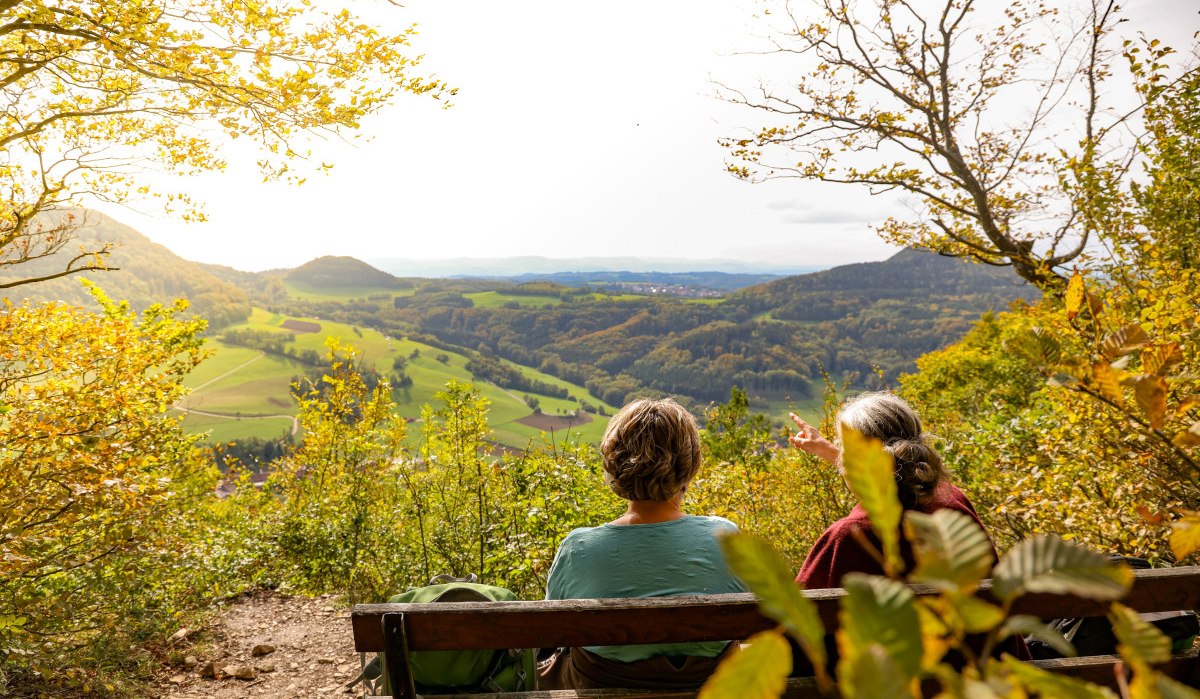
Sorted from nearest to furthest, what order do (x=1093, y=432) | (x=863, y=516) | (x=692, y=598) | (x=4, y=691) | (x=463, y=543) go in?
(x=692, y=598)
(x=863, y=516)
(x=4, y=691)
(x=1093, y=432)
(x=463, y=543)

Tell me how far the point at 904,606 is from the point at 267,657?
617 centimetres

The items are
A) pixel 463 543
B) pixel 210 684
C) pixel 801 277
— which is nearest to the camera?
pixel 210 684

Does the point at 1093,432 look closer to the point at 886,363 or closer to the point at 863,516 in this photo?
the point at 863,516

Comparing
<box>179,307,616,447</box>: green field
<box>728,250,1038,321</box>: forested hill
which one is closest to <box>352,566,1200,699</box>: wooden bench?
<box>179,307,616,447</box>: green field

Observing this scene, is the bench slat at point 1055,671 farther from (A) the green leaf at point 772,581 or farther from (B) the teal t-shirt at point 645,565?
(A) the green leaf at point 772,581

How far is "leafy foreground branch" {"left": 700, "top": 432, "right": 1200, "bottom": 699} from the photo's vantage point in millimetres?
410

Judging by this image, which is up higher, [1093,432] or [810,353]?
[1093,432]

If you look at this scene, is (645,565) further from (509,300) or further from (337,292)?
(337,292)

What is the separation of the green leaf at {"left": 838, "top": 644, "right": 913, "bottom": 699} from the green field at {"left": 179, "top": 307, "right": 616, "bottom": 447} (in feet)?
231

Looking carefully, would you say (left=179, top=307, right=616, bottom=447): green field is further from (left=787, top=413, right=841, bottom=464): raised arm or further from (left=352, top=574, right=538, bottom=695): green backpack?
(left=352, top=574, right=538, bottom=695): green backpack

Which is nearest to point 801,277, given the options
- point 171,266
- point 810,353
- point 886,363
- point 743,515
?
point 810,353

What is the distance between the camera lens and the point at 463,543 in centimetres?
552

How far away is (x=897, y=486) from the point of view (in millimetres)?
2377

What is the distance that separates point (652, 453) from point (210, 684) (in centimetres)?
426
